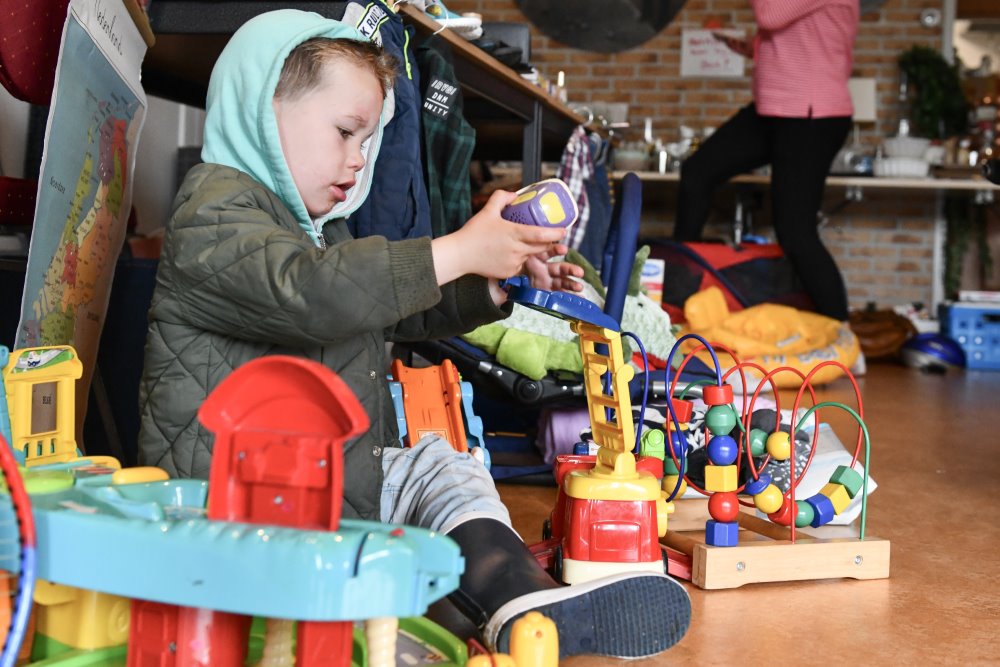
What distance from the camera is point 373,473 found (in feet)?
4.07

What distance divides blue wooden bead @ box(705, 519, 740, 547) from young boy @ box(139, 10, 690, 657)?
0.30 meters

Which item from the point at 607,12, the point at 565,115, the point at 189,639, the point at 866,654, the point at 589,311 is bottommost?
the point at 866,654

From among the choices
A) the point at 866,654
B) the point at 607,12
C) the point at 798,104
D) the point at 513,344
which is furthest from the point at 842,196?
the point at 866,654

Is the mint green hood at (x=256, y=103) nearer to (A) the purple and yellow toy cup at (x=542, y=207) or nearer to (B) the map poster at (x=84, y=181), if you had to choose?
(B) the map poster at (x=84, y=181)

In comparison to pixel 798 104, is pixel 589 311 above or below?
below

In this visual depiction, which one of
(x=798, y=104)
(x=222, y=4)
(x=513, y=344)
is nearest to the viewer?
(x=222, y=4)

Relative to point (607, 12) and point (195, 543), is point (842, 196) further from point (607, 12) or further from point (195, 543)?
point (195, 543)

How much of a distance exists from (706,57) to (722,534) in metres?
4.58

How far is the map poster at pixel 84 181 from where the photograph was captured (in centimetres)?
134

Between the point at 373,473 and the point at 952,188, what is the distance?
4.43 meters

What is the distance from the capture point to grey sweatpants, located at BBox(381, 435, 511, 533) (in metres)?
1.20

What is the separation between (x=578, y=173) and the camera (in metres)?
3.17

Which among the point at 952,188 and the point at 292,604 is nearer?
the point at 292,604

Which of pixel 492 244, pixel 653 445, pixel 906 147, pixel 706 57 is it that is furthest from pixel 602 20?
pixel 492 244
